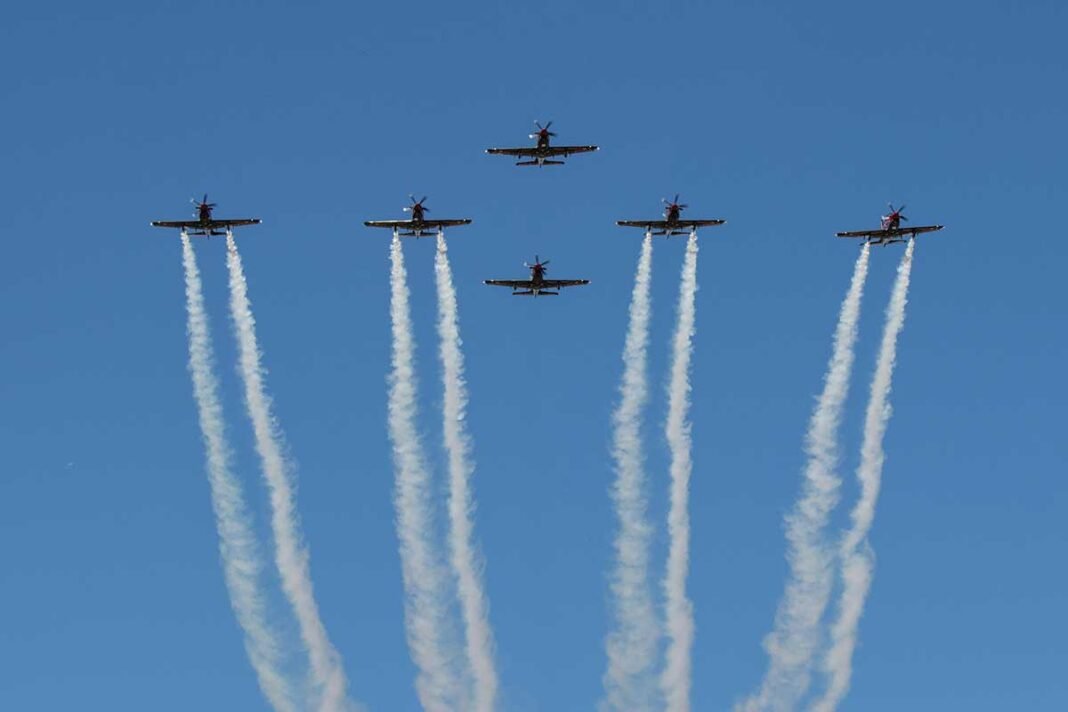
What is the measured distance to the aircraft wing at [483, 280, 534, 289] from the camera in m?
110

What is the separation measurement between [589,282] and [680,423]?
14.1 m

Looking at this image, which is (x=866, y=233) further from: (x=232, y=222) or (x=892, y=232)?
(x=232, y=222)

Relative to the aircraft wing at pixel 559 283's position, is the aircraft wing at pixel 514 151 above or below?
above

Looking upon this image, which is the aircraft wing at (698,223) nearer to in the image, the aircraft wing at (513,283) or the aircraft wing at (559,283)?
the aircraft wing at (559,283)

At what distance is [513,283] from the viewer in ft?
364

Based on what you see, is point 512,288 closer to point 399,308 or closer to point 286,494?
point 399,308

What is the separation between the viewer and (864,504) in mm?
99375

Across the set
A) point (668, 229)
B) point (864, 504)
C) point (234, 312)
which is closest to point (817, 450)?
point (864, 504)

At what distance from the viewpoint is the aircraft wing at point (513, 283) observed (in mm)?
110500

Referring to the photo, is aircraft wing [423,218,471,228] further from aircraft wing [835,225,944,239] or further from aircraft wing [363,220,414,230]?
aircraft wing [835,225,944,239]

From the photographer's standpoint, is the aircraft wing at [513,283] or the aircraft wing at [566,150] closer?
the aircraft wing at [566,150]

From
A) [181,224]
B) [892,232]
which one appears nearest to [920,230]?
[892,232]

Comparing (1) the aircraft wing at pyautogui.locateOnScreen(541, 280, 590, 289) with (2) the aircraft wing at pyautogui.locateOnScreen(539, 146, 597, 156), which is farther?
(1) the aircraft wing at pyautogui.locateOnScreen(541, 280, 590, 289)

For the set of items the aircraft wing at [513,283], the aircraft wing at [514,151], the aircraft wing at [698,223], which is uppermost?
the aircraft wing at [514,151]
